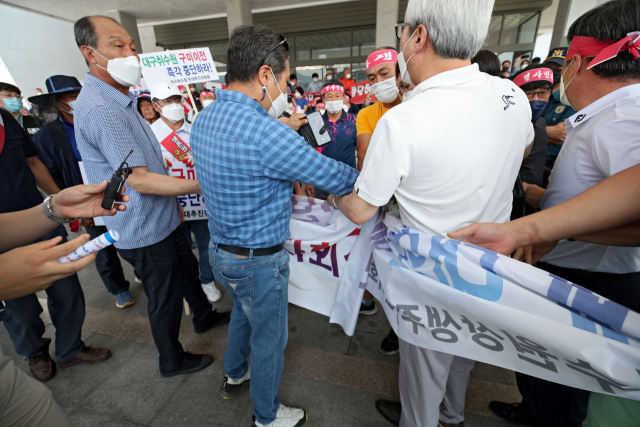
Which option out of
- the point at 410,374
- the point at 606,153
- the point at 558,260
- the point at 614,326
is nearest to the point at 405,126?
the point at 606,153

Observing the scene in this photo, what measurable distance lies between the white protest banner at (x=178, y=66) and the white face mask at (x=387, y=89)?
2031 millimetres

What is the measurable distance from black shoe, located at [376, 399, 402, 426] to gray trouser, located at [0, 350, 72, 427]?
1.68 metres

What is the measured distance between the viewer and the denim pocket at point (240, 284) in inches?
60.9

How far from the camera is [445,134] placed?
1.08 meters

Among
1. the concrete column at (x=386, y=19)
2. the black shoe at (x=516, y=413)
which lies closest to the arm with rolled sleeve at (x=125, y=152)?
the black shoe at (x=516, y=413)

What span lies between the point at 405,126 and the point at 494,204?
591 mm

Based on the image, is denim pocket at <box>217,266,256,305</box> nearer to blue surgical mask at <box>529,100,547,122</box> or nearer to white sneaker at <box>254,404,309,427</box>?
white sneaker at <box>254,404,309,427</box>

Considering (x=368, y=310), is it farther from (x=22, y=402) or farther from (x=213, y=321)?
(x=22, y=402)

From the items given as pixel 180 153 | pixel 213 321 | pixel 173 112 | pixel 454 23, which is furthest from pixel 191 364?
pixel 454 23

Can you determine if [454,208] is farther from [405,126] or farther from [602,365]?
[602,365]

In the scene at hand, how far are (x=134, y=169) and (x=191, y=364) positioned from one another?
5.14 ft

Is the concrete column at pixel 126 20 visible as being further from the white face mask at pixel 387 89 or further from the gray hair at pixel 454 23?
the gray hair at pixel 454 23

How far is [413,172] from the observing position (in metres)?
1.13

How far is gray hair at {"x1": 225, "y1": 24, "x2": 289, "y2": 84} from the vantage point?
1388 mm
